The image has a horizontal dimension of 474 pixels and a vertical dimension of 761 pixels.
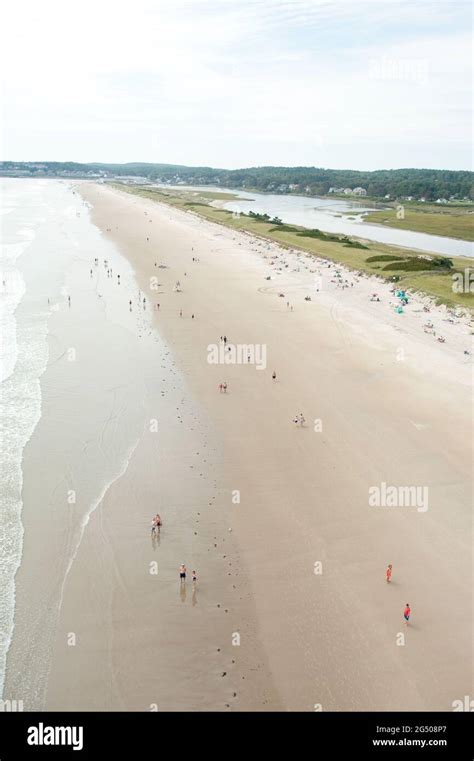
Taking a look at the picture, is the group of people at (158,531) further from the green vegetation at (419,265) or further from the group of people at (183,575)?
the green vegetation at (419,265)

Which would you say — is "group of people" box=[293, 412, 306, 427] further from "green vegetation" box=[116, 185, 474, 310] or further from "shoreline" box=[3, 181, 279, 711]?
"green vegetation" box=[116, 185, 474, 310]

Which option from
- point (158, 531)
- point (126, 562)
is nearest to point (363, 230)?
point (158, 531)

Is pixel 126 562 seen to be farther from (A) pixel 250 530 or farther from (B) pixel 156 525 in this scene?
(A) pixel 250 530

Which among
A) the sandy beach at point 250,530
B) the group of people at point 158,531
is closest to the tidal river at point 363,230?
the sandy beach at point 250,530

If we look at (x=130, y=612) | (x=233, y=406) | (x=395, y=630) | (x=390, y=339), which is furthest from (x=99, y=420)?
(x=390, y=339)
